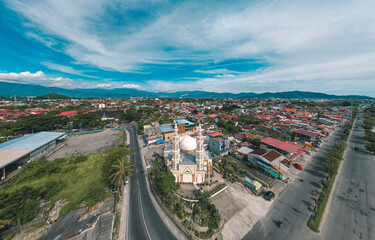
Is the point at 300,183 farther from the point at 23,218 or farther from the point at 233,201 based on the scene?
the point at 23,218

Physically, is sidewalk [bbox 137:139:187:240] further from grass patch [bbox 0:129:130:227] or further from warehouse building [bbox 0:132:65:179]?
warehouse building [bbox 0:132:65:179]

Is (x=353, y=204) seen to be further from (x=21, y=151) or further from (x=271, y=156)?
(x=21, y=151)

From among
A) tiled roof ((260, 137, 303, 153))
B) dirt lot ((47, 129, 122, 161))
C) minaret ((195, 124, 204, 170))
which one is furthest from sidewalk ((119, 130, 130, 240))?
tiled roof ((260, 137, 303, 153))

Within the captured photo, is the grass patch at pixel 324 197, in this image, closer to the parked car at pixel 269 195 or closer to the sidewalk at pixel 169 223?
the parked car at pixel 269 195

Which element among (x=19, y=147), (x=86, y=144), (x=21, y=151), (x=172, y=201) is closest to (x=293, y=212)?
(x=172, y=201)

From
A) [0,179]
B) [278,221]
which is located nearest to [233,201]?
[278,221]

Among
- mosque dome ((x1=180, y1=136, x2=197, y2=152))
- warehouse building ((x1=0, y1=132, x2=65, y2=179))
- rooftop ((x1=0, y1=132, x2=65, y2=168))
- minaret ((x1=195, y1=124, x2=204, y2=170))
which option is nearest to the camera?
minaret ((x1=195, y1=124, x2=204, y2=170))
